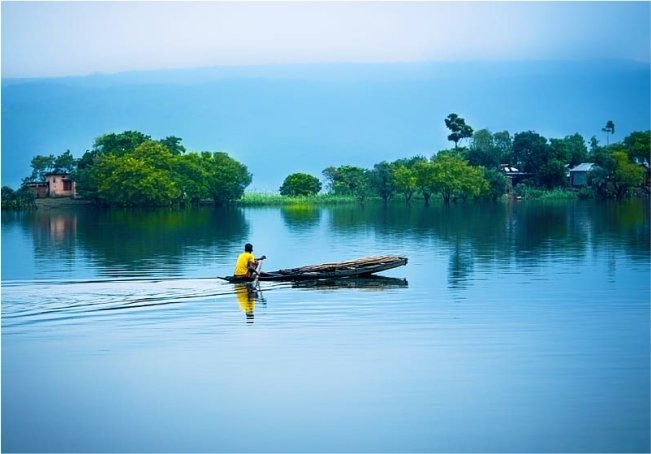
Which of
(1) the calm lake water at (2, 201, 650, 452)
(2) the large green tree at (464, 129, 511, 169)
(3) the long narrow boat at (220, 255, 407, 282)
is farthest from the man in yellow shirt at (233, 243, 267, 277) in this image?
(2) the large green tree at (464, 129, 511, 169)

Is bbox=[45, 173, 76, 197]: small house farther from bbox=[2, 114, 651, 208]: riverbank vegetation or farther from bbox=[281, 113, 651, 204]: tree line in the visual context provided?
bbox=[281, 113, 651, 204]: tree line

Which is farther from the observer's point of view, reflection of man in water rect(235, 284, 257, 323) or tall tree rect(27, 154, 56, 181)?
tall tree rect(27, 154, 56, 181)

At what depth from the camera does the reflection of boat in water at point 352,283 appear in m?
25.2

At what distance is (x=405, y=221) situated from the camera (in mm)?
62594

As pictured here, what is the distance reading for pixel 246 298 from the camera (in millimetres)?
23172

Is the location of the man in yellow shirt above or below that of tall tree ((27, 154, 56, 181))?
below

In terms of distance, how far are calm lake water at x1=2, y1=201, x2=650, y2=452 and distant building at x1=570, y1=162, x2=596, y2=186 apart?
8173cm

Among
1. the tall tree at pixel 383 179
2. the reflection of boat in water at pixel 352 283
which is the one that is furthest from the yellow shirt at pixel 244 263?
the tall tree at pixel 383 179

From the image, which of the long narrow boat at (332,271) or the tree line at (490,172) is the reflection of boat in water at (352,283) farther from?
the tree line at (490,172)

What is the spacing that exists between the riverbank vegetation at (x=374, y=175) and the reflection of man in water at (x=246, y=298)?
66675 mm

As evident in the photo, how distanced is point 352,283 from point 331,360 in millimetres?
9820

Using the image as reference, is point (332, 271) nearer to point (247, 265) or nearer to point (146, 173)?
point (247, 265)

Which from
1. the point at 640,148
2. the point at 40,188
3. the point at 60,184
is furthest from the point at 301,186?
the point at 640,148

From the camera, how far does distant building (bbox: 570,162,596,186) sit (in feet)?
367
